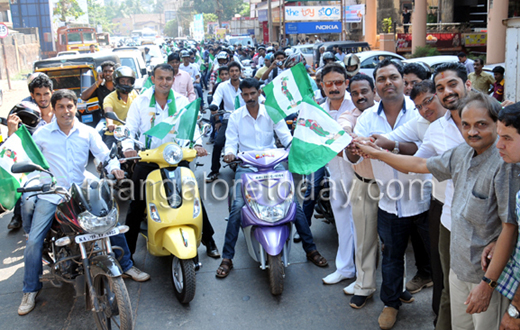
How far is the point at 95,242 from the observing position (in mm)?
3830

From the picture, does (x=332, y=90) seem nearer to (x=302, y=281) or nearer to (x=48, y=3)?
(x=302, y=281)

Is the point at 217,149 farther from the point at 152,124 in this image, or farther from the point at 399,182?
the point at 399,182

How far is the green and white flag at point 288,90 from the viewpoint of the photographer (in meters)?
4.28

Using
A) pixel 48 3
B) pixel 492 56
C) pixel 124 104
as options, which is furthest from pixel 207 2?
pixel 124 104

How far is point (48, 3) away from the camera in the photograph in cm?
5109

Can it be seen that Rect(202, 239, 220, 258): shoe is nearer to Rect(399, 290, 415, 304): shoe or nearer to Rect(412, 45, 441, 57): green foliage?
Rect(399, 290, 415, 304): shoe

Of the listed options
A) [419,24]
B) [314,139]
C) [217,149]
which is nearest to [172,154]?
[314,139]

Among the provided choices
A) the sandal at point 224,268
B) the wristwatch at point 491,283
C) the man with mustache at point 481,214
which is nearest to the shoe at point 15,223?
the sandal at point 224,268

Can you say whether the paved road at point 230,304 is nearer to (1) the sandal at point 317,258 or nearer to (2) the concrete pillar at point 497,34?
(1) the sandal at point 317,258

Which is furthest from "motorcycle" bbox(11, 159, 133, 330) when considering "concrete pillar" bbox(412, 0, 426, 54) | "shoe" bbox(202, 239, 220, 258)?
"concrete pillar" bbox(412, 0, 426, 54)

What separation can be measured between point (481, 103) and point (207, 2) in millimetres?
96137

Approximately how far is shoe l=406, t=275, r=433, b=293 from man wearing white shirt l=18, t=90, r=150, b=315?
2607 mm

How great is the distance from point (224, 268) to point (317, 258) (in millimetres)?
946

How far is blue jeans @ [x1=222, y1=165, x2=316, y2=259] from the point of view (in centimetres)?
473
